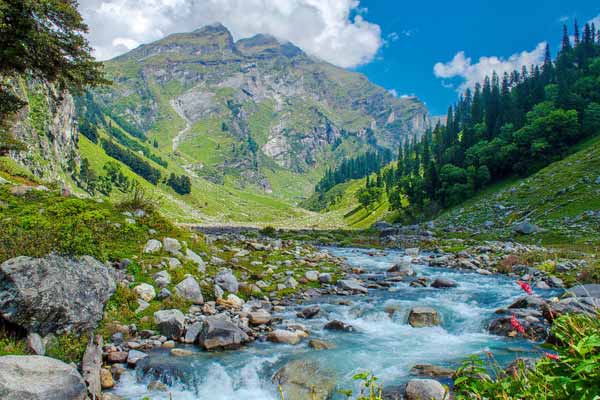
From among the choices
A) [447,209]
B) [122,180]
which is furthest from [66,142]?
[447,209]

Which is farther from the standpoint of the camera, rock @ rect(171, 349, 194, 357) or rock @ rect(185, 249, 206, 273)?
rock @ rect(185, 249, 206, 273)

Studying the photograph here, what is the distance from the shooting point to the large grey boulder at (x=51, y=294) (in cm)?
809

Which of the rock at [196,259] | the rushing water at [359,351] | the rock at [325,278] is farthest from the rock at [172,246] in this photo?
the rock at [325,278]

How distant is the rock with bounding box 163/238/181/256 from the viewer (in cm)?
1603

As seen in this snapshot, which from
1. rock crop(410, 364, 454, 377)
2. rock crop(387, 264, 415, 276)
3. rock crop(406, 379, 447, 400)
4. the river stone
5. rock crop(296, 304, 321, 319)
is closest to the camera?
the river stone

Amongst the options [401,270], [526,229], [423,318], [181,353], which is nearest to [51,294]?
[181,353]

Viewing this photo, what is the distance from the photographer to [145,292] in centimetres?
1238

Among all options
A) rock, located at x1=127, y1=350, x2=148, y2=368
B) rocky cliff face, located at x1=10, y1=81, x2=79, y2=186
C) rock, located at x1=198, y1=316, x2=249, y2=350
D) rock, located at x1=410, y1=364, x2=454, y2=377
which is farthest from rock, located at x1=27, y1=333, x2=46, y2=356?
rocky cliff face, located at x1=10, y1=81, x2=79, y2=186

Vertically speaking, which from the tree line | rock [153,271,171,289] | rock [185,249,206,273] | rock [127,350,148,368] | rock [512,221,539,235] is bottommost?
rock [127,350,148,368]

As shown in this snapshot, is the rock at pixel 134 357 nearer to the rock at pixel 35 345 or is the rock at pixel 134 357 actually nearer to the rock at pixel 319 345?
the rock at pixel 35 345

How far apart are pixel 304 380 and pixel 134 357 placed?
4.48 m

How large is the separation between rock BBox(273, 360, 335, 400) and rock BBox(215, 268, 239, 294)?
20.4ft

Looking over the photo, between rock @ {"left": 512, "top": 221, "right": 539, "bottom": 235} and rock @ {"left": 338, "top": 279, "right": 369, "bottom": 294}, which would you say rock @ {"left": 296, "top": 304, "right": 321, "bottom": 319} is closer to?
rock @ {"left": 338, "top": 279, "right": 369, "bottom": 294}

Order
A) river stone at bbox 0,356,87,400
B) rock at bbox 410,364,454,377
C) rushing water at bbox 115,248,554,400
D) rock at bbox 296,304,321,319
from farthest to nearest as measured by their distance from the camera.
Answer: rock at bbox 296,304,321,319, rock at bbox 410,364,454,377, rushing water at bbox 115,248,554,400, river stone at bbox 0,356,87,400
